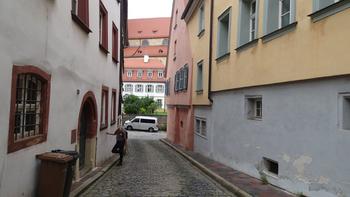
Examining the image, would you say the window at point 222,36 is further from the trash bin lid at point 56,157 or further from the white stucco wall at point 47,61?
the trash bin lid at point 56,157

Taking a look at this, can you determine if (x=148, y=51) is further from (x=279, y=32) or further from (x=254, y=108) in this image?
(x=279, y=32)

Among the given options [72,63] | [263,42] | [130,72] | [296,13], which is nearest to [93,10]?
[72,63]

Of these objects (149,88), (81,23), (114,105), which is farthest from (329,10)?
(149,88)

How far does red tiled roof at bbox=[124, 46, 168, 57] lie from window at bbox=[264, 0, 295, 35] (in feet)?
299

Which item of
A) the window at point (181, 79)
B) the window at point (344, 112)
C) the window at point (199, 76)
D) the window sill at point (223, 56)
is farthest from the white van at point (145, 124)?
the window at point (344, 112)

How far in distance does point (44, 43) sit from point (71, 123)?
303 centimetres

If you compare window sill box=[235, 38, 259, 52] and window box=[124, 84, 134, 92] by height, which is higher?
window box=[124, 84, 134, 92]

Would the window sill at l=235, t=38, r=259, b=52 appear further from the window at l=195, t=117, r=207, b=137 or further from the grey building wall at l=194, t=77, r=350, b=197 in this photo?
the window at l=195, t=117, r=207, b=137

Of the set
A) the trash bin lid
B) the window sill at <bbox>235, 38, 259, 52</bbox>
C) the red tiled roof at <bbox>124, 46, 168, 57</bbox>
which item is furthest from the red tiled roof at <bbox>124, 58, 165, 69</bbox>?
the trash bin lid

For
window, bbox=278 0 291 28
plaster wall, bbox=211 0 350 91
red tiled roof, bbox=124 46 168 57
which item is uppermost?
red tiled roof, bbox=124 46 168 57

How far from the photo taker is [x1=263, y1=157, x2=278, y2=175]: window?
10.4 metres

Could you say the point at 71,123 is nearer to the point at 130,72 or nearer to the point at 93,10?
the point at 93,10

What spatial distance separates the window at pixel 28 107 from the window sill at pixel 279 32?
5.15 m

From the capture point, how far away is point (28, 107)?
7.48m
